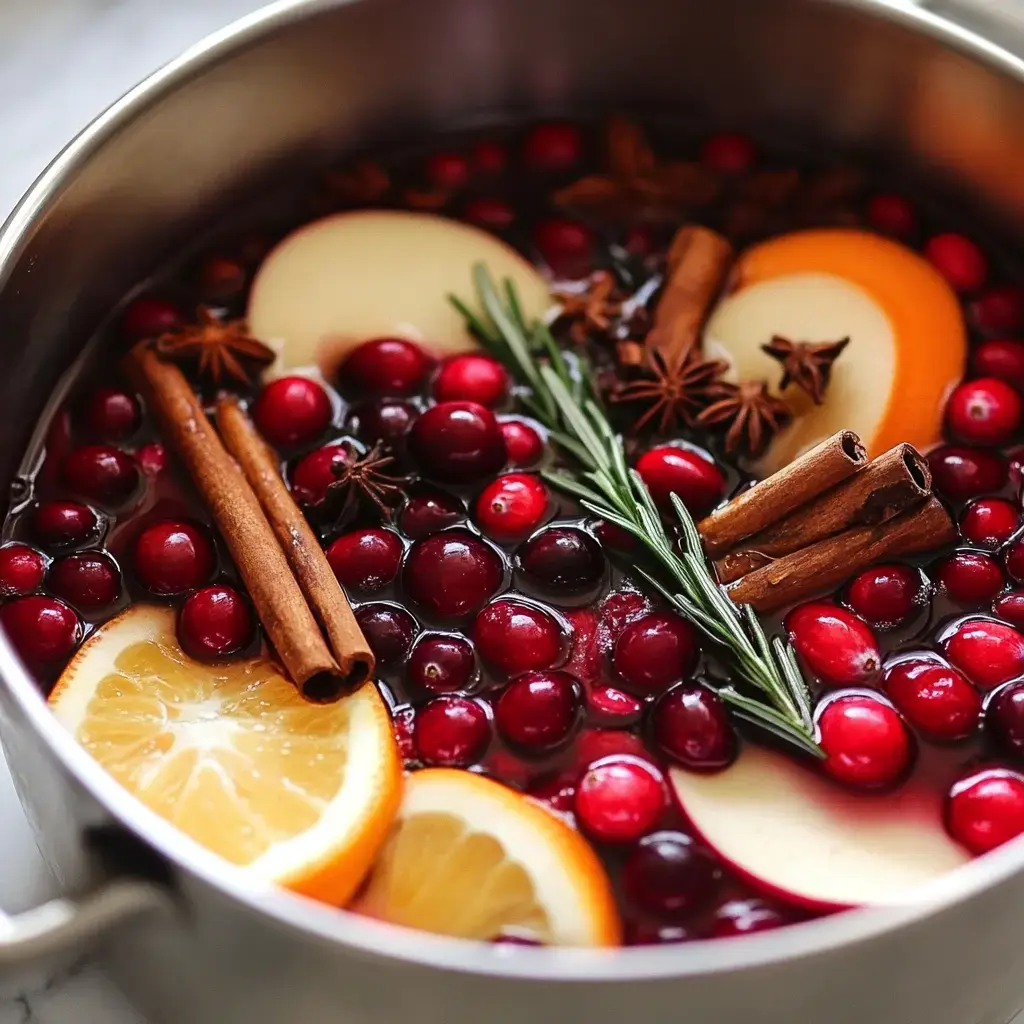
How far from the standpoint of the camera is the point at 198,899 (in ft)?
3.04

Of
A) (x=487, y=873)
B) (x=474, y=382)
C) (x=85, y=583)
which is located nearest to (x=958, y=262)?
(x=474, y=382)

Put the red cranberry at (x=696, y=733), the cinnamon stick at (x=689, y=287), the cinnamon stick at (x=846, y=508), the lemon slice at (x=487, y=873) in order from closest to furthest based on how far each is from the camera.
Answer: the lemon slice at (x=487, y=873)
the red cranberry at (x=696, y=733)
the cinnamon stick at (x=846, y=508)
the cinnamon stick at (x=689, y=287)

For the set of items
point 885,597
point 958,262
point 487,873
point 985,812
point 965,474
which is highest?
point 958,262

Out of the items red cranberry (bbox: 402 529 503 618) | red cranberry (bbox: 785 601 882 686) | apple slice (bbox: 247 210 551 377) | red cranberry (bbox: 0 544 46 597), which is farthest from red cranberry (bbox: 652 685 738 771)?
red cranberry (bbox: 0 544 46 597)

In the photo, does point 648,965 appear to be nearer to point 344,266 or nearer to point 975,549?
point 975,549

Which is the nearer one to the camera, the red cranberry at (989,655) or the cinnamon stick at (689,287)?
the red cranberry at (989,655)

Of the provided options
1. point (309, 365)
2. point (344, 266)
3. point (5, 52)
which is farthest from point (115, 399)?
point (5, 52)

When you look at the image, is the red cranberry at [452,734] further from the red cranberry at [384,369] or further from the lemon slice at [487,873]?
the red cranberry at [384,369]

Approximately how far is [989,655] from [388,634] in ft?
1.93

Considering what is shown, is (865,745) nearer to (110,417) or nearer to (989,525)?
(989,525)

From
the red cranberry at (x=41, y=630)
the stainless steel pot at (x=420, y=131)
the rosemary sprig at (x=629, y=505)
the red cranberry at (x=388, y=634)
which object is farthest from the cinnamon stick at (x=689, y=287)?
the red cranberry at (x=41, y=630)

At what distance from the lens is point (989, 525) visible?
1.37 meters

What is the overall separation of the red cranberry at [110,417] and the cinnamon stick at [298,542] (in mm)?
102

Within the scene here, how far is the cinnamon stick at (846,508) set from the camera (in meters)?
1.31
